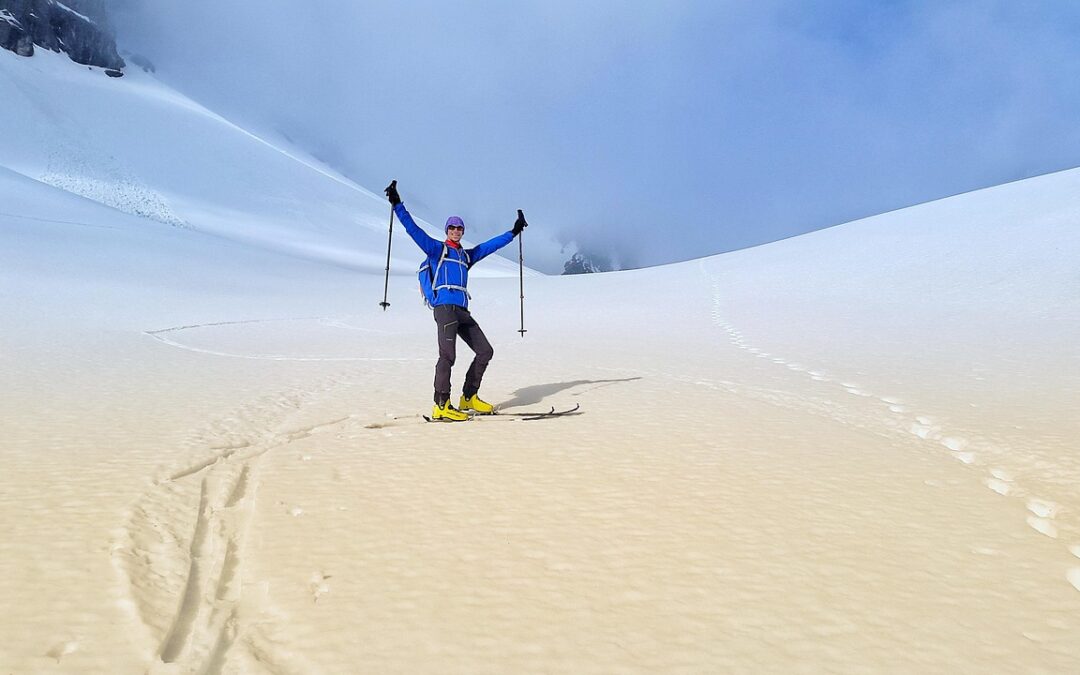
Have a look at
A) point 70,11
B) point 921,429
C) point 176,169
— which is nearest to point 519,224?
point 921,429

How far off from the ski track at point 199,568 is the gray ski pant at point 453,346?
183cm

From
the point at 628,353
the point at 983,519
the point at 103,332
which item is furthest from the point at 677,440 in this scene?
the point at 103,332

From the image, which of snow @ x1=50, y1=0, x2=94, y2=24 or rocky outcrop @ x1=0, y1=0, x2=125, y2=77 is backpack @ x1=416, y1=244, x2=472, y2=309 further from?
snow @ x1=50, y1=0, x2=94, y2=24

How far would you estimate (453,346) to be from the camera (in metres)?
6.37

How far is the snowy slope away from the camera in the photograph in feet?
185

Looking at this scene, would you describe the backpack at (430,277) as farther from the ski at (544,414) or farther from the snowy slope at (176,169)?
the snowy slope at (176,169)

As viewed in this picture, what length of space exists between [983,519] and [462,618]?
2922 millimetres

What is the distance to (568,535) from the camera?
3152mm

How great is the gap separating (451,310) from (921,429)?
4.57 meters

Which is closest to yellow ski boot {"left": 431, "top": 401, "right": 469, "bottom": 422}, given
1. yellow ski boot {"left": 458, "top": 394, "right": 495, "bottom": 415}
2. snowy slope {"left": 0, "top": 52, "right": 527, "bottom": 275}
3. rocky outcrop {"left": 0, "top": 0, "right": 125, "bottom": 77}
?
yellow ski boot {"left": 458, "top": 394, "right": 495, "bottom": 415}

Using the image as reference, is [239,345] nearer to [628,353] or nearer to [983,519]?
[628,353]

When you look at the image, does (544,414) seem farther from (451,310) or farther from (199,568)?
(199,568)

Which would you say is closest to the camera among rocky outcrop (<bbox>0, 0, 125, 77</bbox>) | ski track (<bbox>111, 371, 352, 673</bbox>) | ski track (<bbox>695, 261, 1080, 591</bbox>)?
ski track (<bbox>111, 371, 352, 673</bbox>)

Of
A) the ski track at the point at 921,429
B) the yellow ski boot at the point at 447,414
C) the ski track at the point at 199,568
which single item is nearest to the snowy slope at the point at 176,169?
the ski track at the point at 921,429
